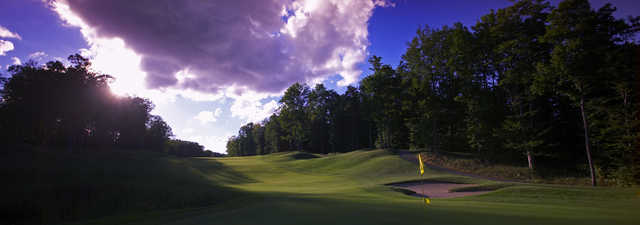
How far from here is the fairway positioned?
6891mm

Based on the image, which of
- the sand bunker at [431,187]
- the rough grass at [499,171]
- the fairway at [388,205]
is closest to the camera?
the fairway at [388,205]

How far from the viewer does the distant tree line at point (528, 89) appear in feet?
66.5

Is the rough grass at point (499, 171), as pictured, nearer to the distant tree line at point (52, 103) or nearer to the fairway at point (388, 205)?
the fairway at point (388, 205)

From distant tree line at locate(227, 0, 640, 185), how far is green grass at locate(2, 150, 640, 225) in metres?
7.73

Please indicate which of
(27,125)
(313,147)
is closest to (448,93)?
(313,147)

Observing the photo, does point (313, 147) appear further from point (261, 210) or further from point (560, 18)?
point (261, 210)

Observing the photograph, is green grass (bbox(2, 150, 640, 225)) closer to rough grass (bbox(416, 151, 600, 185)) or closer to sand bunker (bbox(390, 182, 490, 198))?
sand bunker (bbox(390, 182, 490, 198))

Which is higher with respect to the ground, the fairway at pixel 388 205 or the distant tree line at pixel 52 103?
the distant tree line at pixel 52 103

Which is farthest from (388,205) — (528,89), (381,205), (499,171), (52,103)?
(52,103)

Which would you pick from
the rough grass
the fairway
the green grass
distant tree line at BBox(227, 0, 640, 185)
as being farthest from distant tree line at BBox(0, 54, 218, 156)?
the rough grass

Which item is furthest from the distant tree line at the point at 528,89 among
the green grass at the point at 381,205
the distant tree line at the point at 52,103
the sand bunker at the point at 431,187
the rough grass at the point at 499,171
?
the distant tree line at the point at 52,103

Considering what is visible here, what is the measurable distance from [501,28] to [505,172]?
14.3 m

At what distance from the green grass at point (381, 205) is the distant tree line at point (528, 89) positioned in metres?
7.73

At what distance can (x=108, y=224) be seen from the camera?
7.94 m
